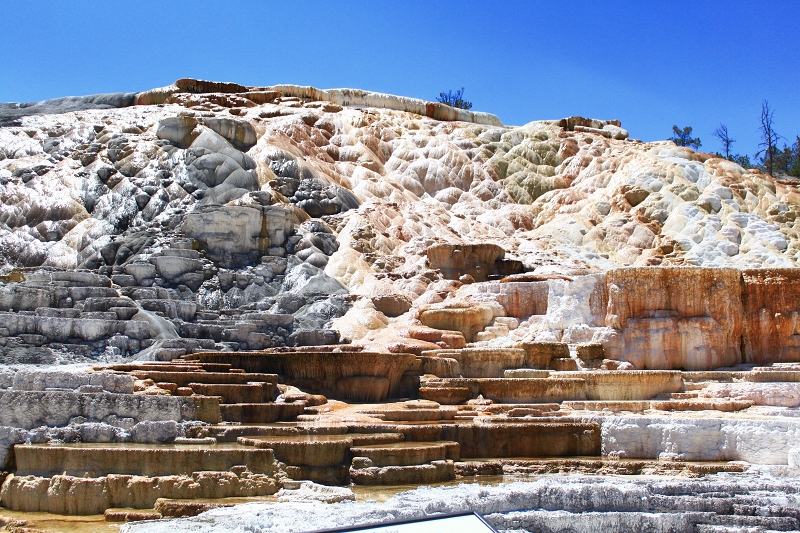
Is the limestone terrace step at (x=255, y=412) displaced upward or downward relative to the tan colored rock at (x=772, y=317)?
downward

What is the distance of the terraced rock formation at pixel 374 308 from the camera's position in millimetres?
9992

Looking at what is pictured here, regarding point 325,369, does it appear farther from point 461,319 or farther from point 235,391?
point 461,319

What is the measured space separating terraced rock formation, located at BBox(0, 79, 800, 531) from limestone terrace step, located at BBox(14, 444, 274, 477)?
0.03 meters

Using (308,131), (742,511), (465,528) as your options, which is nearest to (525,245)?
(308,131)

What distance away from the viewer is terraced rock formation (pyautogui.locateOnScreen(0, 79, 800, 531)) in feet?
32.8

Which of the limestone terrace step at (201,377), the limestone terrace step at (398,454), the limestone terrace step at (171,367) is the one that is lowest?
the limestone terrace step at (398,454)

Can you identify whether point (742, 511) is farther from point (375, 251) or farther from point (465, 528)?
point (375, 251)

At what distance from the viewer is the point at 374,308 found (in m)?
19.9

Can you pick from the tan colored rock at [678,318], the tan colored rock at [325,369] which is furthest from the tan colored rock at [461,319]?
the tan colored rock at [325,369]

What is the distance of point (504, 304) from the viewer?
19.5 m

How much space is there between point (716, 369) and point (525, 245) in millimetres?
10790

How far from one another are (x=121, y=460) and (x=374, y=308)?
1098cm

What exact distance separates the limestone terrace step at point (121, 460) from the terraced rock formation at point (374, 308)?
0.09 ft

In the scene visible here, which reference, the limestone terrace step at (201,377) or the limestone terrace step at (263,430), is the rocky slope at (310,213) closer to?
the limestone terrace step at (201,377)
